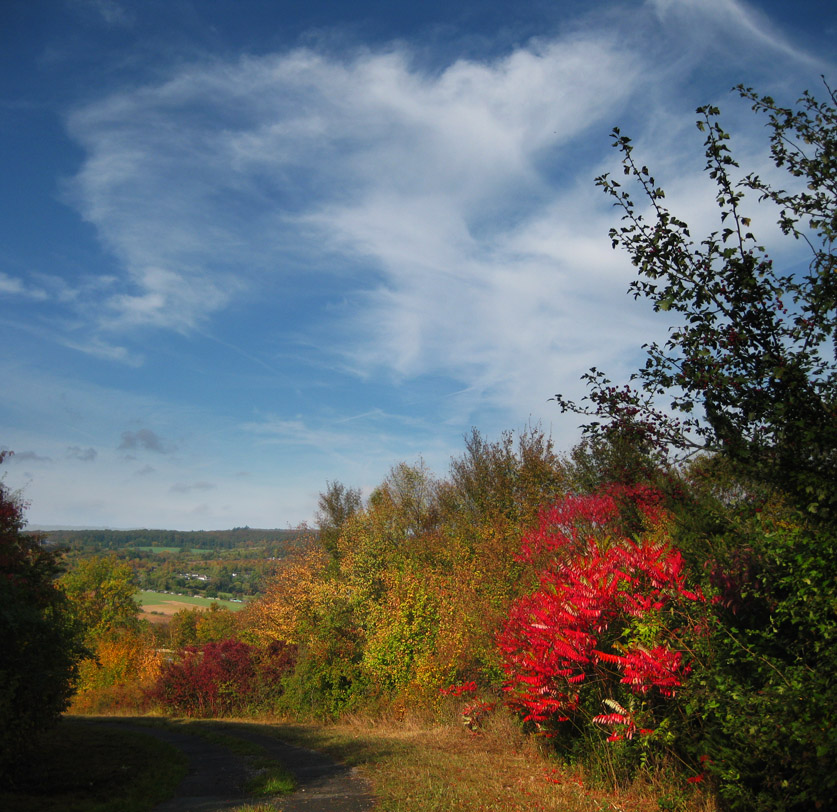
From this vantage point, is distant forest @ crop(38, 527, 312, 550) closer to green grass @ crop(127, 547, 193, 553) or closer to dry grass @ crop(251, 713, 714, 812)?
green grass @ crop(127, 547, 193, 553)

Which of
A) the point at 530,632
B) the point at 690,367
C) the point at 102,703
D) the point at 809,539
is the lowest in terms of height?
the point at 102,703

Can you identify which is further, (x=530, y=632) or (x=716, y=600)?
(x=530, y=632)

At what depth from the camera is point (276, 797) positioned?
30.1 feet

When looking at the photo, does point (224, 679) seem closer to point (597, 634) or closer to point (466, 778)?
point (466, 778)

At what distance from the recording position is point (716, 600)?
621 cm

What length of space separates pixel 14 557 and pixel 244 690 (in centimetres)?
2043

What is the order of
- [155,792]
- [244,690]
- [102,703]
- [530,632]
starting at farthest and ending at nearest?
1. [102,703]
2. [244,690]
3. [155,792]
4. [530,632]

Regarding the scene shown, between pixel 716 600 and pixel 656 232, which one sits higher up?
pixel 656 232

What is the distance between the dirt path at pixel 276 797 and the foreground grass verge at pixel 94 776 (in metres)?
0.43

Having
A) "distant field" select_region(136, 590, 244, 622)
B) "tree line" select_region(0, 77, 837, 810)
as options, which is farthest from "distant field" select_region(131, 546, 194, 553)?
"tree line" select_region(0, 77, 837, 810)

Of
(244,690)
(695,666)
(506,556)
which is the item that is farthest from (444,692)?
(244,690)

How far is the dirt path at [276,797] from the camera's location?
8625mm

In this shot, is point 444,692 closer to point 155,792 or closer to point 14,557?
point 155,792

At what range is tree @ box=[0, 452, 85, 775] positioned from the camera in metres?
10.8
